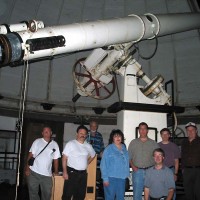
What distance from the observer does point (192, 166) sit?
226 inches

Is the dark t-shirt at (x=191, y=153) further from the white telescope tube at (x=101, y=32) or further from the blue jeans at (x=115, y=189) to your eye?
the white telescope tube at (x=101, y=32)

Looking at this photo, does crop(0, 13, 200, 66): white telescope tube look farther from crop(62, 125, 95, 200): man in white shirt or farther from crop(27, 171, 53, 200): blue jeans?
crop(27, 171, 53, 200): blue jeans

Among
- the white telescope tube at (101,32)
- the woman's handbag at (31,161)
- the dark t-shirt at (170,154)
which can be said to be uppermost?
the white telescope tube at (101,32)

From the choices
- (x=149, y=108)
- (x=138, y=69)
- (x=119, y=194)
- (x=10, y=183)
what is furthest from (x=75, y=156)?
(x=10, y=183)

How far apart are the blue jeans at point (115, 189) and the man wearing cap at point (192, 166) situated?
4.69 ft

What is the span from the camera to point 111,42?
5.66 metres

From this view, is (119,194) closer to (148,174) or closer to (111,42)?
(148,174)

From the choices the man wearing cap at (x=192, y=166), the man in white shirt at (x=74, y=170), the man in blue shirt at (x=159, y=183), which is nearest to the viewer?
the man in blue shirt at (x=159, y=183)

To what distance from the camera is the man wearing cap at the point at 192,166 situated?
18.7 ft

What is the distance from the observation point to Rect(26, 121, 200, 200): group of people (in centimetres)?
479

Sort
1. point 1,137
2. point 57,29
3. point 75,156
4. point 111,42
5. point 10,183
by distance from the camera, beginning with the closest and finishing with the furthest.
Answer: point 57,29, point 75,156, point 111,42, point 10,183, point 1,137

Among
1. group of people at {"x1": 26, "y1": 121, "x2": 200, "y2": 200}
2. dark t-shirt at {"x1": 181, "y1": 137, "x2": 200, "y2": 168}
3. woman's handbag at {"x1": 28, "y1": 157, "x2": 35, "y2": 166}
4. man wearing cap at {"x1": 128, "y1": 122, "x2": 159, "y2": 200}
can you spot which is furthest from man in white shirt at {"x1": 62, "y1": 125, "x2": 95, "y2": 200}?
dark t-shirt at {"x1": 181, "y1": 137, "x2": 200, "y2": 168}

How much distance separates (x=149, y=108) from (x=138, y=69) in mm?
1089

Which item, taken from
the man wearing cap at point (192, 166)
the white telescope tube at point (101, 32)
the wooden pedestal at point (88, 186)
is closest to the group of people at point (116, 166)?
the man wearing cap at point (192, 166)
